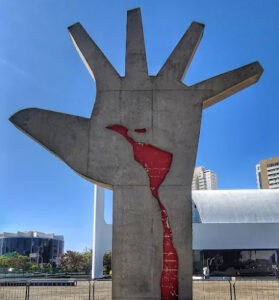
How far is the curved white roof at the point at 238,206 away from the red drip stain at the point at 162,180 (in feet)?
98.5

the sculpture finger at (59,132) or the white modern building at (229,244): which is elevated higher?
the sculpture finger at (59,132)

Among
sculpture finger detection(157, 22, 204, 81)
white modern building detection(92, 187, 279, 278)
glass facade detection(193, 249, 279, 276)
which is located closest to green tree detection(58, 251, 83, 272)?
white modern building detection(92, 187, 279, 278)

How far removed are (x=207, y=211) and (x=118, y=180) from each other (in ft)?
103

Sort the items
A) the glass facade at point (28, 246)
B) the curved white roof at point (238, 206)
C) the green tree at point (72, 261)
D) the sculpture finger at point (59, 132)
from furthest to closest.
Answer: the glass facade at point (28, 246)
the green tree at point (72, 261)
the curved white roof at point (238, 206)
the sculpture finger at point (59, 132)

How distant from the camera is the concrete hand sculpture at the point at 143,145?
24.3 ft

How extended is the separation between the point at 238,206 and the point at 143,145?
107 feet

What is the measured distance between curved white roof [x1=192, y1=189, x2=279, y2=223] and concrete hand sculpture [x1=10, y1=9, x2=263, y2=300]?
98.2 feet

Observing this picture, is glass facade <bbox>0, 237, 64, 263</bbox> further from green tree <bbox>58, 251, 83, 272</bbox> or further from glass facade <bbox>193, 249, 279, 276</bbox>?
glass facade <bbox>193, 249, 279, 276</bbox>

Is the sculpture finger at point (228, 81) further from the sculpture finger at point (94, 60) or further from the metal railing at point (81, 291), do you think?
the metal railing at point (81, 291)

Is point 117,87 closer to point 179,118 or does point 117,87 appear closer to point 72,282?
point 179,118

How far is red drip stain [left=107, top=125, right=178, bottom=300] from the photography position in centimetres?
730

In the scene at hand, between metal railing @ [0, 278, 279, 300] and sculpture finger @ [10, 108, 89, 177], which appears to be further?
metal railing @ [0, 278, 279, 300]

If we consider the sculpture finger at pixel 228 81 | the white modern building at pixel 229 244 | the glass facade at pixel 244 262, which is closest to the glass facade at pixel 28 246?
the white modern building at pixel 229 244

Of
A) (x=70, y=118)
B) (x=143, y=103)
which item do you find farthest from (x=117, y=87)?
(x=70, y=118)
